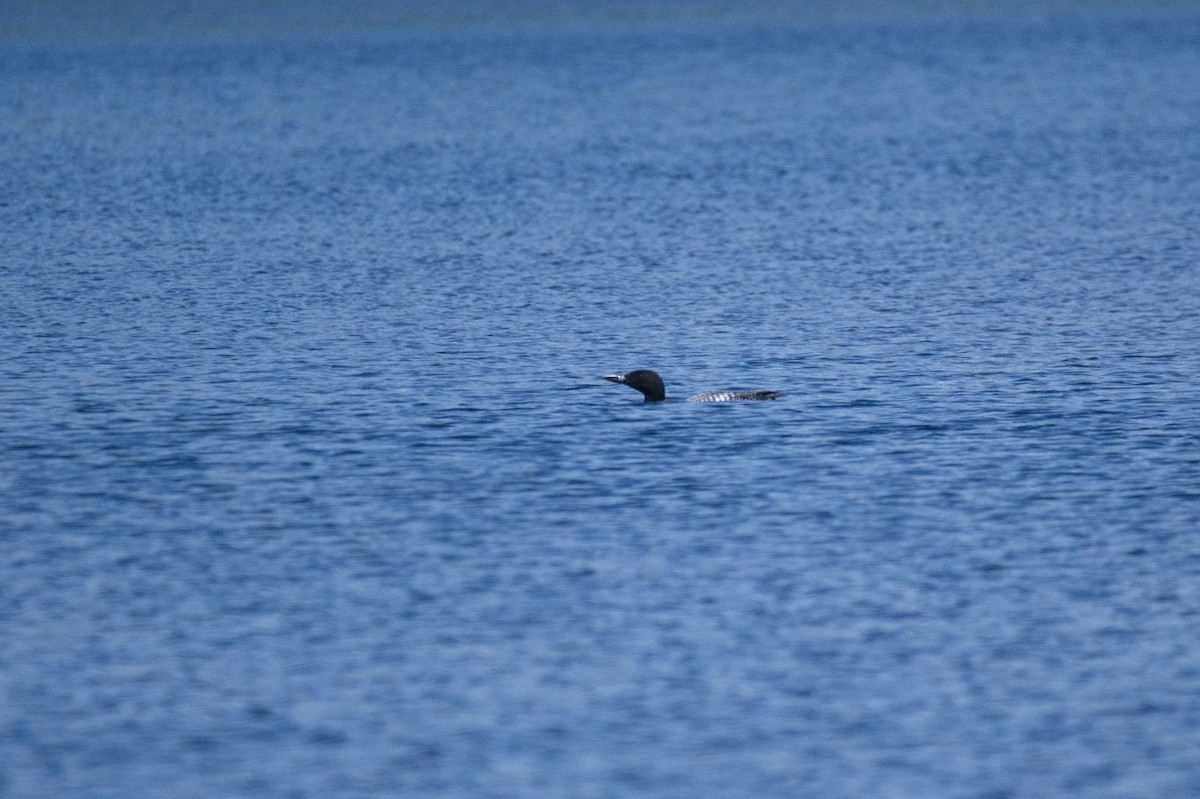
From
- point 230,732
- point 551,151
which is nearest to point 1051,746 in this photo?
point 230,732

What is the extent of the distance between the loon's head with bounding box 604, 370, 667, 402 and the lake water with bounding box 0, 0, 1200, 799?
34cm

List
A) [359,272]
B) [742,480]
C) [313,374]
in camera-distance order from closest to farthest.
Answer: [742,480], [313,374], [359,272]

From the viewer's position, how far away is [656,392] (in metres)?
28.5

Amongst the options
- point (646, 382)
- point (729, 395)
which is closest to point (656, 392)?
point (646, 382)

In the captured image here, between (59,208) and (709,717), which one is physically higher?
(59,208)

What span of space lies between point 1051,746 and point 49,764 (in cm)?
772

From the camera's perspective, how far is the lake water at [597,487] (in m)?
16.7

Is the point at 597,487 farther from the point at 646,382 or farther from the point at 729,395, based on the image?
the point at 729,395

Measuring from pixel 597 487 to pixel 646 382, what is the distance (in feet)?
14.6

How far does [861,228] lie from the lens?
164 feet

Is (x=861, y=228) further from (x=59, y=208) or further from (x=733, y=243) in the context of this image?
(x=59, y=208)

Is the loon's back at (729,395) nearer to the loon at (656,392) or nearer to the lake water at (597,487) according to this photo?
the loon at (656,392)

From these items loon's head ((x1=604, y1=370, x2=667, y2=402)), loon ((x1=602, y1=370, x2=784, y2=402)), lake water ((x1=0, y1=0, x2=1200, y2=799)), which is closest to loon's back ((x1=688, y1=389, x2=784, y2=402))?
loon ((x1=602, y1=370, x2=784, y2=402))

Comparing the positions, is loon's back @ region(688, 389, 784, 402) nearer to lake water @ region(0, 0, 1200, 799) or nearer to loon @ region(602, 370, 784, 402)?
loon @ region(602, 370, 784, 402)
